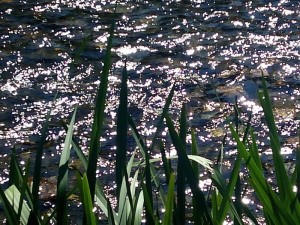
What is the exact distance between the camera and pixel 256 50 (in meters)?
3.68

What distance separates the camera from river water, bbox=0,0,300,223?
2.98m

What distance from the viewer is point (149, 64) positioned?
139 inches

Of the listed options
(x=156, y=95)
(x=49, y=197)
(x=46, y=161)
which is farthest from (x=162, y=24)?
(x=49, y=197)

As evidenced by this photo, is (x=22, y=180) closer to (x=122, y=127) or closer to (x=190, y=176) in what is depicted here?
(x=122, y=127)

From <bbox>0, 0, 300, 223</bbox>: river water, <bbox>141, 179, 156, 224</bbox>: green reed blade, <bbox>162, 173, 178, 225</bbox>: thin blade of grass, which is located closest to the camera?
<bbox>162, 173, 178, 225</bbox>: thin blade of grass

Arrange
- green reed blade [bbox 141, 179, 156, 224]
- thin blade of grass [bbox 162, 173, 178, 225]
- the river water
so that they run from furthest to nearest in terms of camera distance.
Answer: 1. the river water
2. green reed blade [bbox 141, 179, 156, 224]
3. thin blade of grass [bbox 162, 173, 178, 225]

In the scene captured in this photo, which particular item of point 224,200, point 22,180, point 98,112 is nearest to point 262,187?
point 224,200

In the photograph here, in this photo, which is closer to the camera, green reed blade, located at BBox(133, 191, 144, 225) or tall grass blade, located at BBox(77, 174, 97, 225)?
tall grass blade, located at BBox(77, 174, 97, 225)

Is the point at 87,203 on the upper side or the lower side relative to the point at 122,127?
lower

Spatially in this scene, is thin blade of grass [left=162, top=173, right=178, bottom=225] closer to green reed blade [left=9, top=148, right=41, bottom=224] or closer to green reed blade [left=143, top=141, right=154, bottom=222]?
green reed blade [left=143, top=141, right=154, bottom=222]

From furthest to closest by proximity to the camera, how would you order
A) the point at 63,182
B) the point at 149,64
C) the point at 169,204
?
the point at 149,64, the point at 63,182, the point at 169,204

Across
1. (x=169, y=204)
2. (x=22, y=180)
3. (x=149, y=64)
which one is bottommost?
(x=169, y=204)

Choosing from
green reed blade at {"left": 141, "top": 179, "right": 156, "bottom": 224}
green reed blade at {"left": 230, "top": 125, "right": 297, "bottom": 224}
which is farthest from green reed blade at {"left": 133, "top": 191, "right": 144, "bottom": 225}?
green reed blade at {"left": 230, "top": 125, "right": 297, "bottom": 224}

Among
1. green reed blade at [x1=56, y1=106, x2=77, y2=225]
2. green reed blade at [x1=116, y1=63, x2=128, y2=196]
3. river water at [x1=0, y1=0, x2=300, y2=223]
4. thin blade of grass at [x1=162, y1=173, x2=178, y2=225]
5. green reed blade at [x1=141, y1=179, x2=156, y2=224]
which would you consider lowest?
thin blade of grass at [x1=162, y1=173, x2=178, y2=225]
